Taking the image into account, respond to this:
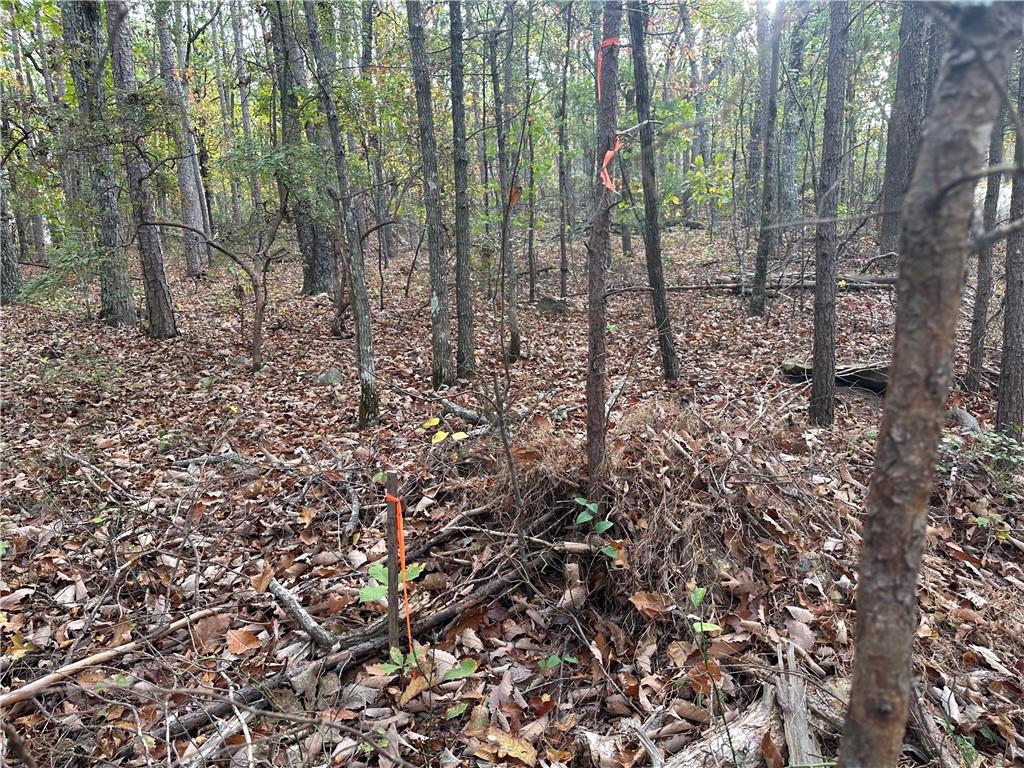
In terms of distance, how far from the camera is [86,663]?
3.06 metres

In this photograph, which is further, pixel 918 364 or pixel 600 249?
pixel 600 249

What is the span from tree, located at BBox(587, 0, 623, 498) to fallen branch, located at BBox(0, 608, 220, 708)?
2.64 meters

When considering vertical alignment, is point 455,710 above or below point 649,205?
below

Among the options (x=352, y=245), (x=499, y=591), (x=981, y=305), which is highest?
(x=352, y=245)

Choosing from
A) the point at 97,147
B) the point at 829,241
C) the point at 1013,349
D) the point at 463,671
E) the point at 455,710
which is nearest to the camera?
the point at 463,671

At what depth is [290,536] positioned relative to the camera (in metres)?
4.40

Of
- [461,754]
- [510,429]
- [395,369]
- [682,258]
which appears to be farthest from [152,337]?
[682,258]

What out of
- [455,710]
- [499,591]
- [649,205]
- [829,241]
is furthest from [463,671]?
[649,205]

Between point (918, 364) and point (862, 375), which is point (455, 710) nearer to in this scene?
point (918, 364)

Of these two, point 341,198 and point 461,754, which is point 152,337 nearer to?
point 341,198

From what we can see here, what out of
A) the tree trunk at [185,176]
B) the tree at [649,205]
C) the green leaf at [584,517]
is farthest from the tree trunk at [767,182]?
the tree trunk at [185,176]

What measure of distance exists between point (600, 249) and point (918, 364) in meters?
2.41

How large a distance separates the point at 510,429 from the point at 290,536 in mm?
1911

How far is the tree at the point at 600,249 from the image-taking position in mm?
3422
